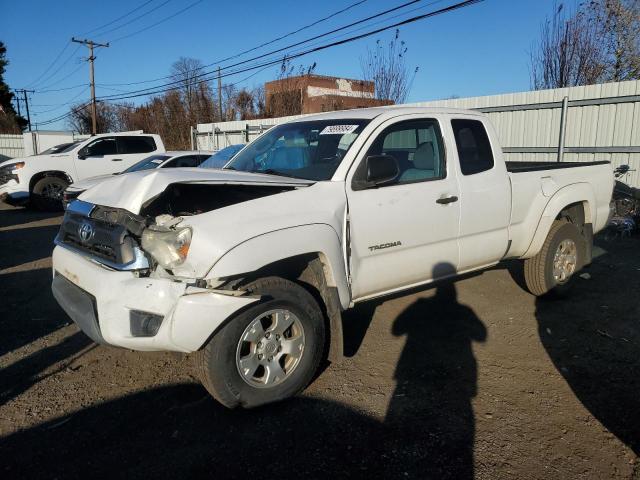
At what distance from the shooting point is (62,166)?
520 inches

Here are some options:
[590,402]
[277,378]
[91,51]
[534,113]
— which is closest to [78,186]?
[277,378]

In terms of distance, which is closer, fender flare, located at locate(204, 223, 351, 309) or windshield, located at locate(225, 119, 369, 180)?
fender flare, located at locate(204, 223, 351, 309)

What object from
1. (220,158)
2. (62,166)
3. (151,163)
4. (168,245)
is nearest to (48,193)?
(62,166)

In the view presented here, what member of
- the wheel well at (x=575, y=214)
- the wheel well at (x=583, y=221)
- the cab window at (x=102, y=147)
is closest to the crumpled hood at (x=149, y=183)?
the wheel well at (x=575, y=214)

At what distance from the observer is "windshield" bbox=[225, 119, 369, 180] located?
3891 millimetres

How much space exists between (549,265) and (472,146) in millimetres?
1696

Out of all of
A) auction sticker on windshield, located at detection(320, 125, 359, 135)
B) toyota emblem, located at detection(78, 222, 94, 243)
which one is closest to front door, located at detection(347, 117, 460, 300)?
auction sticker on windshield, located at detection(320, 125, 359, 135)

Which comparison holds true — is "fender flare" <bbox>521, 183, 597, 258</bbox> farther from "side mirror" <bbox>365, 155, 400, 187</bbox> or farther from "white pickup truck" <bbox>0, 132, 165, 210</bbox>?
"white pickup truck" <bbox>0, 132, 165, 210</bbox>

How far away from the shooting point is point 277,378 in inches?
130

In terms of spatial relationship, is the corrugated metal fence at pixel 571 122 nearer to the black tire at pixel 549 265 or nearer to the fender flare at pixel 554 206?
the fender flare at pixel 554 206

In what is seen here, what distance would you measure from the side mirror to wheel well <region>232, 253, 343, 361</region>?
0.72 meters

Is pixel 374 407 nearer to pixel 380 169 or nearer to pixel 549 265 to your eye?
pixel 380 169

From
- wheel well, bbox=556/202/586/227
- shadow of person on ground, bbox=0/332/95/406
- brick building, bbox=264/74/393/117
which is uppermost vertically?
brick building, bbox=264/74/393/117

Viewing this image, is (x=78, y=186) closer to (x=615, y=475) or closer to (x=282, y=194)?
(x=282, y=194)
